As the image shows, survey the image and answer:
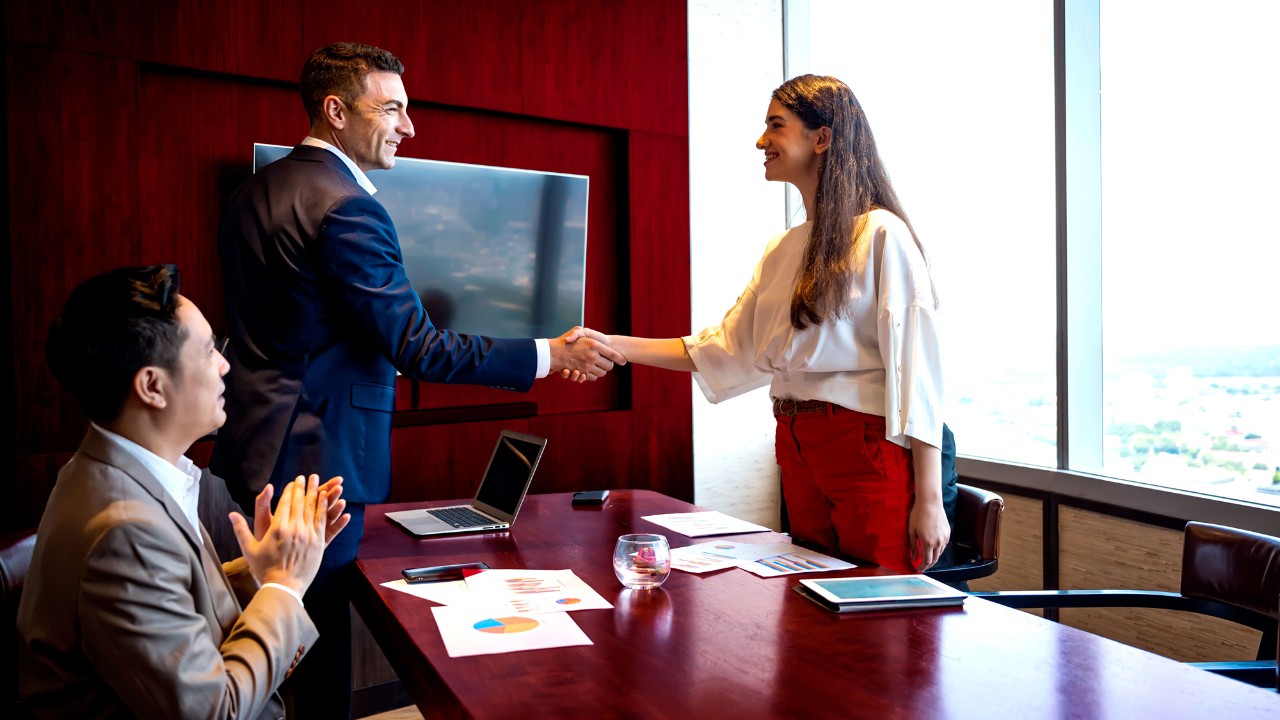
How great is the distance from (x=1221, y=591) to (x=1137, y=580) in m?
1.34

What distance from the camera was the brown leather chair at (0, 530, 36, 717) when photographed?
137 cm

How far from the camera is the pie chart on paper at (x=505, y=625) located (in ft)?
4.35

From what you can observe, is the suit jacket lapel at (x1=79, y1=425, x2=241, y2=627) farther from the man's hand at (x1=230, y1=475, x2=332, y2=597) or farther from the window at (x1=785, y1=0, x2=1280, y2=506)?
the window at (x1=785, y1=0, x2=1280, y2=506)

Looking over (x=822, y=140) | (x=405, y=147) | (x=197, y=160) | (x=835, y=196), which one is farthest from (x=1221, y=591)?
(x=197, y=160)

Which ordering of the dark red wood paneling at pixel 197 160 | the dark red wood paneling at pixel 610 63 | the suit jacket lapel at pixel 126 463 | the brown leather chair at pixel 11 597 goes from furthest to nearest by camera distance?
1. the dark red wood paneling at pixel 610 63
2. the dark red wood paneling at pixel 197 160
3. the brown leather chair at pixel 11 597
4. the suit jacket lapel at pixel 126 463

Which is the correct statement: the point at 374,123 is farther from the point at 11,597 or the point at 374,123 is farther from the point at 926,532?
the point at 926,532

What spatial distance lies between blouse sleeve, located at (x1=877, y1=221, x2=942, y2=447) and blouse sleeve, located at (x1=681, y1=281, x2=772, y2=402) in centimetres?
51

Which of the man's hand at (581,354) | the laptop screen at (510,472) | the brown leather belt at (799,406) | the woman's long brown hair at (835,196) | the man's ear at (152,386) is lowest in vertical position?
the laptop screen at (510,472)

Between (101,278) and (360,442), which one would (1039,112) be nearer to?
(360,442)

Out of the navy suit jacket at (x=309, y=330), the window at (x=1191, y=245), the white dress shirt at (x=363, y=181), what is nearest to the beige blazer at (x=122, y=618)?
the navy suit jacket at (x=309, y=330)

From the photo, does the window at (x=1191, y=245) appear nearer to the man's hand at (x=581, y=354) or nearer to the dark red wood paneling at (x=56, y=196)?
the man's hand at (x=581, y=354)

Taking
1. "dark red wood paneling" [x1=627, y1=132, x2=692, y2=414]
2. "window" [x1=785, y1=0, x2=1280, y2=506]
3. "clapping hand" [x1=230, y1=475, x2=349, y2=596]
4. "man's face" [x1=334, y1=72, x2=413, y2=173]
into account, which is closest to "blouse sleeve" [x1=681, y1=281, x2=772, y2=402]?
"window" [x1=785, y1=0, x2=1280, y2=506]

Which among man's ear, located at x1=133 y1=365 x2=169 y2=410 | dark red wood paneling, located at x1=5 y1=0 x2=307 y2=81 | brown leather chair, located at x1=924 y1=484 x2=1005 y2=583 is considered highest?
dark red wood paneling, located at x1=5 y1=0 x2=307 y2=81

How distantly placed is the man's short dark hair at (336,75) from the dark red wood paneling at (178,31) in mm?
1418
